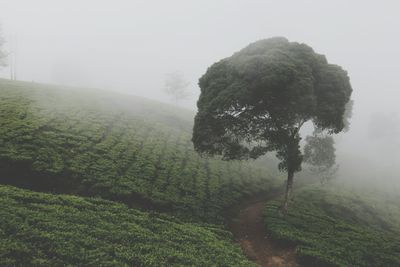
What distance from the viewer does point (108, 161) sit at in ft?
113

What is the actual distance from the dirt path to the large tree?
5.34 metres

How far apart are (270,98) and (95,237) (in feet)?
61.4

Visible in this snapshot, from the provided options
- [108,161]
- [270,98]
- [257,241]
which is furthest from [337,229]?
[108,161]

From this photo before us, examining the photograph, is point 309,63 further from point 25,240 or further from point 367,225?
point 25,240

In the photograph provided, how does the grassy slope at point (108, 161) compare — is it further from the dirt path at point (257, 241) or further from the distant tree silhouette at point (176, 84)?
the distant tree silhouette at point (176, 84)

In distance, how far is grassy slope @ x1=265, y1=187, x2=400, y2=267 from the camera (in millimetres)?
23516

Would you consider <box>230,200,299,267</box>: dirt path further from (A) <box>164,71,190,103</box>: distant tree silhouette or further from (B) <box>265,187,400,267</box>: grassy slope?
(A) <box>164,71,190,103</box>: distant tree silhouette

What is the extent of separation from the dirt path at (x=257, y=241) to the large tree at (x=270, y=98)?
534 centimetres

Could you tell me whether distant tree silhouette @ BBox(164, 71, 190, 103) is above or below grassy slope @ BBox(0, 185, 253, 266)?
above

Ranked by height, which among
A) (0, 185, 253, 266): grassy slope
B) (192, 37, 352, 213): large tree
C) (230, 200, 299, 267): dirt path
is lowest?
(230, 200, 299, 267): dirt path

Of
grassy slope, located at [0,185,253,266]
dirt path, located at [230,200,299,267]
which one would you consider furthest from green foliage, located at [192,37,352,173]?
grassy slope, located at [0,185,253,266]

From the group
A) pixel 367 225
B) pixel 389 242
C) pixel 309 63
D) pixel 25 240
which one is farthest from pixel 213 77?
pixel 367 225

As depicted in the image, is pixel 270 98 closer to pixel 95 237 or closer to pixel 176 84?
pixel 95 237

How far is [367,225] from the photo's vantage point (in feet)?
119
